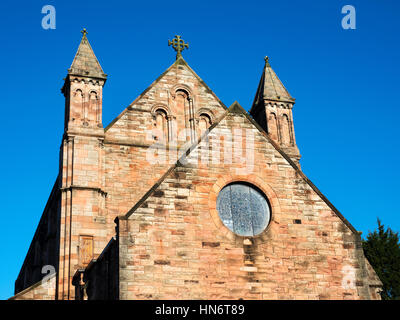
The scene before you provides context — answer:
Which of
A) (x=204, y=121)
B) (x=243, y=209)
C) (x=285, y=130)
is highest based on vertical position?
(x=204, y=121)

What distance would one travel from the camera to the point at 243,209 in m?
17.5

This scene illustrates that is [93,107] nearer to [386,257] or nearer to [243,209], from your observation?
[243,209]

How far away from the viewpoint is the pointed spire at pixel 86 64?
2583 cm

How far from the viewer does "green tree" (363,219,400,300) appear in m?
32.9

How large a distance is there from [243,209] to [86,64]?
12.1 metres

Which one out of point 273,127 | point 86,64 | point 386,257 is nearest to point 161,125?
point 86,64

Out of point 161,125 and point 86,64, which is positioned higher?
point 86,64

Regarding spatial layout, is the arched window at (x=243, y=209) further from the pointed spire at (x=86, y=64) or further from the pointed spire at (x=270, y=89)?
the pointed spire at (x=270, y=89)

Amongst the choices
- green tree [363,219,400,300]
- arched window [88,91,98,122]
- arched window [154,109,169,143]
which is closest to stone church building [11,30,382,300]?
arched window [88,91,98,122]

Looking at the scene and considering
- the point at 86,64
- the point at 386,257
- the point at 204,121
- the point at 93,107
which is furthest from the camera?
the point at 386,257

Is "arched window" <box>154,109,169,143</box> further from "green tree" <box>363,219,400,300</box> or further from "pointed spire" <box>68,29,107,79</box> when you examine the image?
"green tree" <box>363,219,400,300</box>
